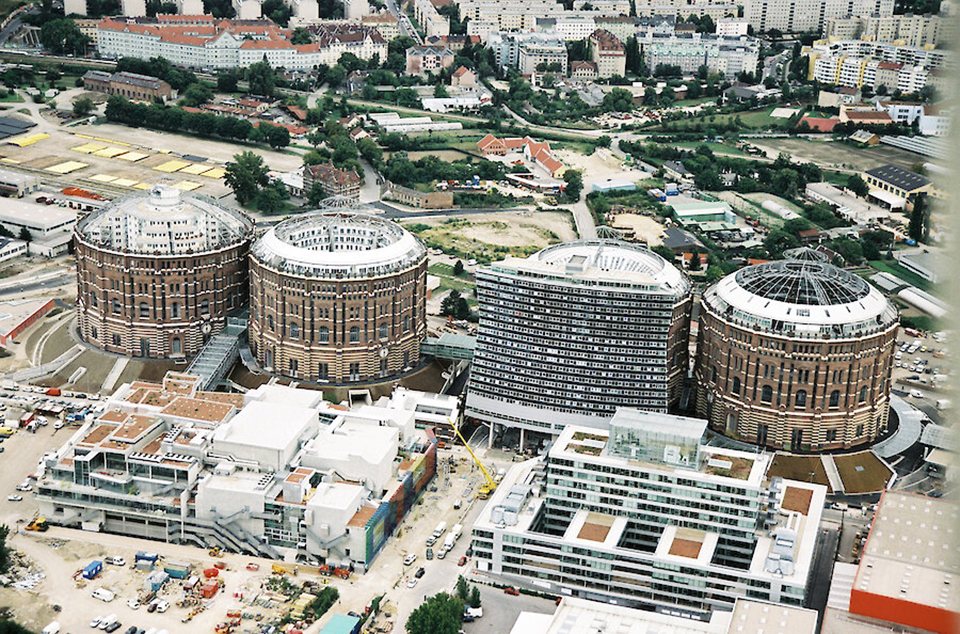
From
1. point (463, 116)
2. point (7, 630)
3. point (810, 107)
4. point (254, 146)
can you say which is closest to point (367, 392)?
point (7, 630)

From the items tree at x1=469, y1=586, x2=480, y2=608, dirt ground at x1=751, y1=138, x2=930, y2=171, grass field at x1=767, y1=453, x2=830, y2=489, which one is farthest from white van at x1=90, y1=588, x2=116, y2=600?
dirt ground at x1=751, y1=138, x2=930, y2=171

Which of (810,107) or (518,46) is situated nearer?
(810,107)

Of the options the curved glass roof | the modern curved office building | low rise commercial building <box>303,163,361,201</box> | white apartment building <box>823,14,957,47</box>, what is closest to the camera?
the curved glass roof

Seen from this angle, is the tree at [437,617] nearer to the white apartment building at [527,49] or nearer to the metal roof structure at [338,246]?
the metal roof structure at [338,246]

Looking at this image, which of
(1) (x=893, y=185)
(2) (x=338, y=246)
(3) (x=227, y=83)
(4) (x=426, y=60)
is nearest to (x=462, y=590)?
(2) (x=338, y=246)

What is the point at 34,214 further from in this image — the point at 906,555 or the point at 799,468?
the point at 906,555

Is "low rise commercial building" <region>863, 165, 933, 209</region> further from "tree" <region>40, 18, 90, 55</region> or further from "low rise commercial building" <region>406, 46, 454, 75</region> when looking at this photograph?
"tree" <region>40, 18, 90, 55</region>

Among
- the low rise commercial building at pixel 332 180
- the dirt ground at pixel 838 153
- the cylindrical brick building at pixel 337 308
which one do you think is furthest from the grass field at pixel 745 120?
the cylindrical brick building at pixel 337 308

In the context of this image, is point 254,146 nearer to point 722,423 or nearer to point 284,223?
point 284,223
